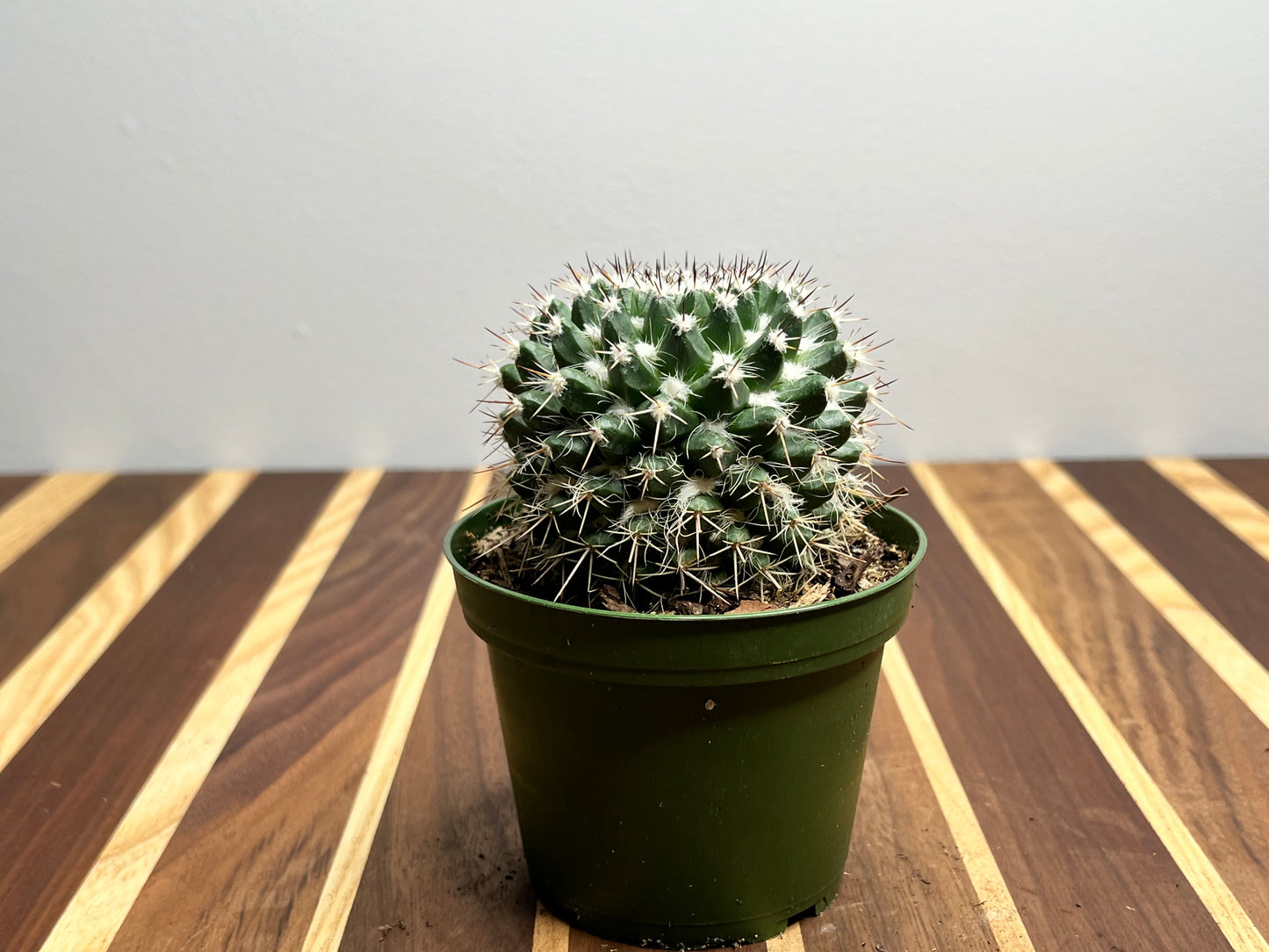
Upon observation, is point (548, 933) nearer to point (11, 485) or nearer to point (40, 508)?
point (40, 508)

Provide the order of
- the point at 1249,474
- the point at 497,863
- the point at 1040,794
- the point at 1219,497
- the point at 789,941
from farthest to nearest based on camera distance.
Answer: the point at 1249,474, the point at 1219,497, the point at 1040,794, the point at 497,863, the point at 789,941

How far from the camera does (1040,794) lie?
1.30m

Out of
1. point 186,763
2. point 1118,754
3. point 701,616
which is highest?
point 701,616

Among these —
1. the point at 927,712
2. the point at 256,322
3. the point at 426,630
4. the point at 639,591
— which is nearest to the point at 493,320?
the point at 256,322

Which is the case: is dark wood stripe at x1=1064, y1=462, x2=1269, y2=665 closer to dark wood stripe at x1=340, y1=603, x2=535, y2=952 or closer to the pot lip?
the pot lip

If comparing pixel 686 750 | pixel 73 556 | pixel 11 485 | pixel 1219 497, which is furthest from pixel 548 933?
pixel 11 485

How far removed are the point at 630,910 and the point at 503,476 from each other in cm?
40

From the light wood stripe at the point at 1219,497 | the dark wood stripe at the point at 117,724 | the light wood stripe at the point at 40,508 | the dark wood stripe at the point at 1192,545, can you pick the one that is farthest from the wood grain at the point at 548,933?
the light wood stripe at the point at 1219,497

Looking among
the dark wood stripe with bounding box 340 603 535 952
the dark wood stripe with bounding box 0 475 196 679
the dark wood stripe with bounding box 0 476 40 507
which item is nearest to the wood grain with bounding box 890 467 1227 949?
the dark wood stripe with bounding box 340 603 535 952

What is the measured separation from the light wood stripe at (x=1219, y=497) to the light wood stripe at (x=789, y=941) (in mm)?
1261

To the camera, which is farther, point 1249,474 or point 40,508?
point 1249,474

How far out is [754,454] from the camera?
0.96 metres

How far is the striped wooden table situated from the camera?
43.6 inches

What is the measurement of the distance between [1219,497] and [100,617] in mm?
1947
